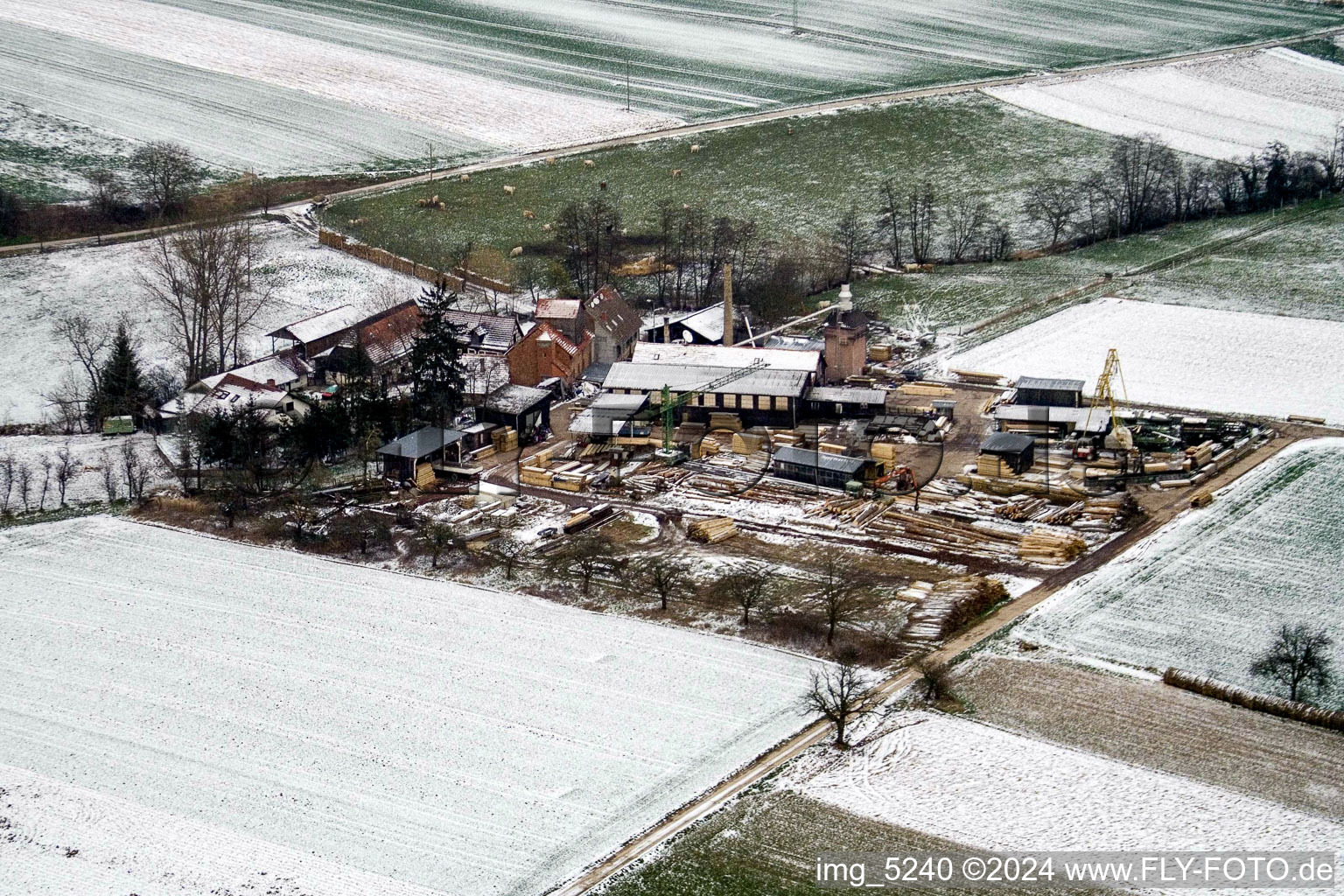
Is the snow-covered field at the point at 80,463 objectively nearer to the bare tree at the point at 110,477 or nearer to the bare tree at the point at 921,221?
the bare tree at the point at 110,477

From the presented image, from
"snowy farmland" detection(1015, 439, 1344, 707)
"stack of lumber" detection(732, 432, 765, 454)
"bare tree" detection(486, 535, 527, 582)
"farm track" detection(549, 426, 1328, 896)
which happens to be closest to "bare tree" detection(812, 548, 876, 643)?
"farm track" detection(549, 426, 1328, 896)

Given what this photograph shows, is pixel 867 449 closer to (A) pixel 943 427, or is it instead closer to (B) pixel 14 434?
(A) pixel 943 427

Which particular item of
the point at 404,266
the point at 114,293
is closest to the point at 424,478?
the point at 404,266

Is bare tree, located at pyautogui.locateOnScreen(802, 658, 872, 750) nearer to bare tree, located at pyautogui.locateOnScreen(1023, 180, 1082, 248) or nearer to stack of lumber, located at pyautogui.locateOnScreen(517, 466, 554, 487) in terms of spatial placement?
stack of lumber, located at pyautogui.locateOnScreen(517, 466, 554, 487)

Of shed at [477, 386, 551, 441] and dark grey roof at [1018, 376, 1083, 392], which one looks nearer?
dark grey roof at [1018, 376, 1083, 392]

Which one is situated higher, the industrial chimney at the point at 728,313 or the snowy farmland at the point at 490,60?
the snowy farmland at the point at 490,60

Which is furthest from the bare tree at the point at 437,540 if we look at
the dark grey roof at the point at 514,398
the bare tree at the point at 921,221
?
the bare tree at the point at 921,221

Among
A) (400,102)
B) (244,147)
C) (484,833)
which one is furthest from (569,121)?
(484,833)

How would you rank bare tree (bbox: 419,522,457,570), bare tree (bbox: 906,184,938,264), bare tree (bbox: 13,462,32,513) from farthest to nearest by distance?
bare tree (bbox: 906,184,938,264), bare tree (bbox: 13,462,32,513), bare tree (bbox: 419,522,457,570)
